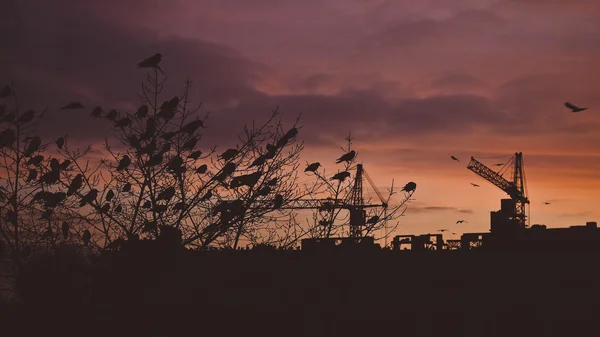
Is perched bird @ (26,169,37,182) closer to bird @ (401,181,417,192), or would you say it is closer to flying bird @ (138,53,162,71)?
flying bird @ (138,53,162,71)

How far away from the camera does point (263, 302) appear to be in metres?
16.5

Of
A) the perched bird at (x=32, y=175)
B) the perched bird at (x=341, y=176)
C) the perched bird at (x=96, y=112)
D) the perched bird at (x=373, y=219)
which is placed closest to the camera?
the perched bird at (x=96, y=112)

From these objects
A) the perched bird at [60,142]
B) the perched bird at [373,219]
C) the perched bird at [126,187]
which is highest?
the perched bird at [60,142]

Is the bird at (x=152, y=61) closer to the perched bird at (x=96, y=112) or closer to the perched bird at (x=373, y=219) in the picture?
the perched bird at (x=96, y=112)

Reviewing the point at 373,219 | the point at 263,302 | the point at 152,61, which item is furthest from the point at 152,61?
the point at 263,302

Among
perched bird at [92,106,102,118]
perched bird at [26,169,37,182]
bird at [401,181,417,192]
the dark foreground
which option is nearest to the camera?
perched bird at [92,106,102,118]

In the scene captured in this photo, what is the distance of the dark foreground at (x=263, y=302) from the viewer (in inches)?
612

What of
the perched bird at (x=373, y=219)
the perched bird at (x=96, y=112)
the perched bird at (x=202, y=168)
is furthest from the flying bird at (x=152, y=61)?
the perched bird at (x=373, y=219)

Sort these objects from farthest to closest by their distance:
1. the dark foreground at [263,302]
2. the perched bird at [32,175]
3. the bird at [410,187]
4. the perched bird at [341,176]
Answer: the bird at [410,187], the perched bird at [341,176], the dark foreground at [263,302], the perched bird at [32,175]

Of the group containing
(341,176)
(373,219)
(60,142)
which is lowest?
(373,219)

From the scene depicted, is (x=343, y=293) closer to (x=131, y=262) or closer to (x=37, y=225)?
(x=131, y=262)

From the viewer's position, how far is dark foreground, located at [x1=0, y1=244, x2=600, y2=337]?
1554 cm

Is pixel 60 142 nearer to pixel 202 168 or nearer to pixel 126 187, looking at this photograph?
pixel 126 187

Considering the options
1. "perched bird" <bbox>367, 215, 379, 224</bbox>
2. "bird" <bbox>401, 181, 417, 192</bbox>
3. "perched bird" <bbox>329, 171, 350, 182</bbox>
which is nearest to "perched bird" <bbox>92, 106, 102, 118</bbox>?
"perched bird" <bbox>329, 171, 350, 182</bbox>
